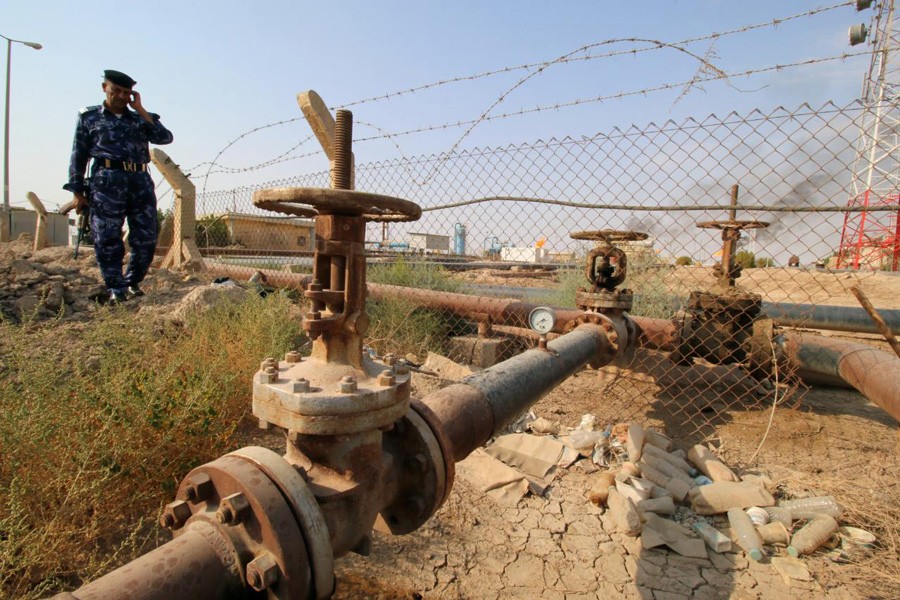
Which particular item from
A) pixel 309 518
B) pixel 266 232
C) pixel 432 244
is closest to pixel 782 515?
pixel 309 518

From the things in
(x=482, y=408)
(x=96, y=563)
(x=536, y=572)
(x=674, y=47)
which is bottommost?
(x=536, y=572)

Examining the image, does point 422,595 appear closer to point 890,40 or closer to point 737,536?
point 737,536

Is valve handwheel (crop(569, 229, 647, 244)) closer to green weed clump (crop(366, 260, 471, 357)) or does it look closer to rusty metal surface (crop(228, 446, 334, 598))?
green weed clump (crop(366, 260, 471, 357))

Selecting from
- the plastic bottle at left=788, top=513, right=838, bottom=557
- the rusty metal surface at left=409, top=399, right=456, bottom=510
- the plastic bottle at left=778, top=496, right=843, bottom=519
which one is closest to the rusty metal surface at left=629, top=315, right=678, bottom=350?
the plastic bottle at left=778, top=496, right=843, bottom=519

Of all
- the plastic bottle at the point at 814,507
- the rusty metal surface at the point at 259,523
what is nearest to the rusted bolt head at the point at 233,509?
the rusty metal surface at the point at 259,523

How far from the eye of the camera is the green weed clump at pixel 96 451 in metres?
1.64

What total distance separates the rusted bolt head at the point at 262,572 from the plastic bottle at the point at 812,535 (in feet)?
7.80

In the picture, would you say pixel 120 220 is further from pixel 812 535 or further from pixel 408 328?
pixel 812 535

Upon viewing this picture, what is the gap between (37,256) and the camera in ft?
23.1

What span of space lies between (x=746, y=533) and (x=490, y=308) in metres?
2.41

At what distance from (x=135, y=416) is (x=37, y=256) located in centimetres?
690

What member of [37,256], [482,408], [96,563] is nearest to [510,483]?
[482,408]

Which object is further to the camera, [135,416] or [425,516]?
[135,416]

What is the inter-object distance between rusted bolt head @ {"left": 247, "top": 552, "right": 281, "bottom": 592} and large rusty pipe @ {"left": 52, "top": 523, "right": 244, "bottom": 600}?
0.05m
